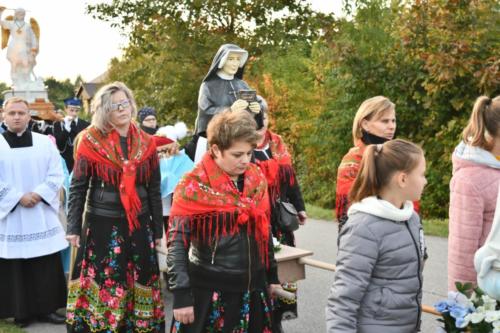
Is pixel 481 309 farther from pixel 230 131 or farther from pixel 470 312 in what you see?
pixel 230 131

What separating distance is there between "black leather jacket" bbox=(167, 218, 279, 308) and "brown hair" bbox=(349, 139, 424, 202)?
732 millimetres

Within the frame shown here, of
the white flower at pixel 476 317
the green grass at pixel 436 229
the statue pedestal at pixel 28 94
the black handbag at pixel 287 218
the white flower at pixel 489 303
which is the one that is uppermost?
the statue pedestal at pixel 28 94

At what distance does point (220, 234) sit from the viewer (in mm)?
3311

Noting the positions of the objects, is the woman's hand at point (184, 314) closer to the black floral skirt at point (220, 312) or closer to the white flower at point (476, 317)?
the black floral skirt at point (220, 312)

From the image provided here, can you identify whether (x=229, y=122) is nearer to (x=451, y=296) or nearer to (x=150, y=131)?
(x=451, y=296)

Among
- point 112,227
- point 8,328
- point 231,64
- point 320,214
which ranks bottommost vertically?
point 320,214

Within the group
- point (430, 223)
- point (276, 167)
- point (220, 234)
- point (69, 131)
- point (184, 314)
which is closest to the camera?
point (184, 314)

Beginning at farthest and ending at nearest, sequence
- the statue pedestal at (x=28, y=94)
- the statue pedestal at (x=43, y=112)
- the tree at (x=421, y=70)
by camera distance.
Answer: the statue pedestal at (x=28, y=94) < the statue pedestal at (x=43, y=112) < the tree at (x=421, y=70)

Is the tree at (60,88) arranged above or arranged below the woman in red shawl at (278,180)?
above

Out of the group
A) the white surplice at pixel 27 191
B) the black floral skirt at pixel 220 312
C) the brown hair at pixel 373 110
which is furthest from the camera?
the white surplice at pixel 27 191

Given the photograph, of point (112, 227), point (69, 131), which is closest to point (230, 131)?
point (112, 227)

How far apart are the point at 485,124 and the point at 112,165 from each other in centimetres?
253

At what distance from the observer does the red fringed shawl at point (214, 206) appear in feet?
10.8

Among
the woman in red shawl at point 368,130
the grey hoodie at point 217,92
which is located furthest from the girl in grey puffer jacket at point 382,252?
the grey hoodie at point 217,92
